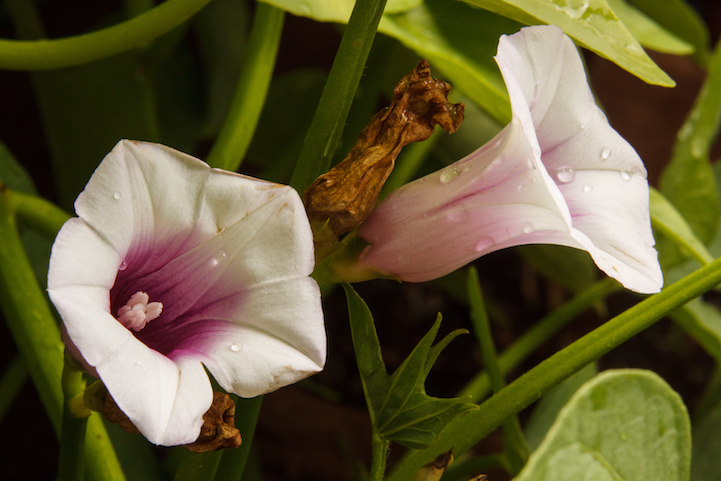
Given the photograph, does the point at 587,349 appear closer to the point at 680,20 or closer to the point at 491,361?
the point at 491,361

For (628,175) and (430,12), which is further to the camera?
(430,12)

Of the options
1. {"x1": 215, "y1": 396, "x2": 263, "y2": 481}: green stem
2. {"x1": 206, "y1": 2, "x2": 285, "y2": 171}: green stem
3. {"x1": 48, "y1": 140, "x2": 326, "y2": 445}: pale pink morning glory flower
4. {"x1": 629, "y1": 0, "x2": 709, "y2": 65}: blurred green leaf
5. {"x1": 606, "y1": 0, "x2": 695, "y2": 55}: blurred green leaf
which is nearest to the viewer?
{"x1": 48, "y1": 140, "x2": 326, "y2": 445}: pale pink morning glory flower

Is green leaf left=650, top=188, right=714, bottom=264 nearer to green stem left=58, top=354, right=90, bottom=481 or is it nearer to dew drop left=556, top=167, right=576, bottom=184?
dew drop left=556, top=167, right=576, bottom=184

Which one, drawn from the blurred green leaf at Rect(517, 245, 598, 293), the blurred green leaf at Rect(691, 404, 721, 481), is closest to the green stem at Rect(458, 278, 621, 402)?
the blurred green leaf at Rect(517, 245, 598, 293)

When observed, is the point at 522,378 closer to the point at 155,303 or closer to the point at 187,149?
the point at 155,303

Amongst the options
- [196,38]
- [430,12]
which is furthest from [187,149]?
[430,12]

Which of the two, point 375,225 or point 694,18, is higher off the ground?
point 694,18

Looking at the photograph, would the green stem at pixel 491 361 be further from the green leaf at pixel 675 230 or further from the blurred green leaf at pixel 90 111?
the blurred green leaf at pixel 90 111
